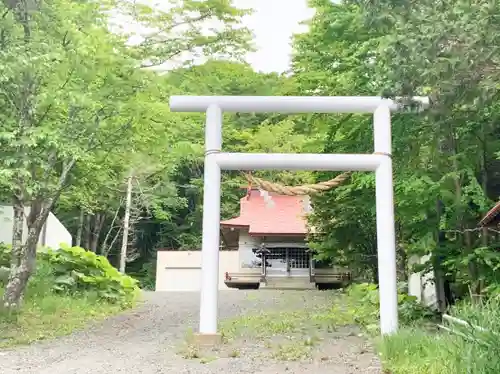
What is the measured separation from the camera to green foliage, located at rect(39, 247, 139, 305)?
11.8m

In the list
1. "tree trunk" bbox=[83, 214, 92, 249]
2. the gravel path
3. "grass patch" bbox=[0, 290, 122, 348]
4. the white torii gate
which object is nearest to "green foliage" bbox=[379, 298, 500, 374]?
the gravel path

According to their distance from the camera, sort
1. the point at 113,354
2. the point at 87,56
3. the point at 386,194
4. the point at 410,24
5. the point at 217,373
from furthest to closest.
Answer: the point at 87,56, the point at 386,194, the point at 113,354, the point at 217,373, the point at 410,24

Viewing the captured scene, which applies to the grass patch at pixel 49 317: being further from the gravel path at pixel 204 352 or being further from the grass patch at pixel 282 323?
the grass patch at pixel 282 323

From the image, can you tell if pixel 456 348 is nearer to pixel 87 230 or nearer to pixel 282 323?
pixel 282 323

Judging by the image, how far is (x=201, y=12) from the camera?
587 inches

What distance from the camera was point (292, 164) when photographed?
761 cm

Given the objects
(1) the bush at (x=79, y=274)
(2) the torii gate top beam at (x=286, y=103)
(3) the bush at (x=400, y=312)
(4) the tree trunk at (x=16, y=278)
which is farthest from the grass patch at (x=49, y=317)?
(3) the bush at (x=400, y=312)

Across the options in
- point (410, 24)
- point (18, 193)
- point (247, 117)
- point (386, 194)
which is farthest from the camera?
point (247, 117)

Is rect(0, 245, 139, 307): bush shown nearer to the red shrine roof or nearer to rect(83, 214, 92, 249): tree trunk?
the red shrine roof

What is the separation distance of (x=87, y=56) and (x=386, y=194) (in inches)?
193

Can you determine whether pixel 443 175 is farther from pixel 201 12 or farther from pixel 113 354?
pixel 201 12

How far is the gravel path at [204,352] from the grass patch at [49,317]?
0.38 metres

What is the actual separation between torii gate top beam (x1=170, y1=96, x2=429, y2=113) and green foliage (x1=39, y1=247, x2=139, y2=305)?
561 centimetres

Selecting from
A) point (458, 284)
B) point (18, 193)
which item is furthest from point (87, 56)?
point (458, 284)
